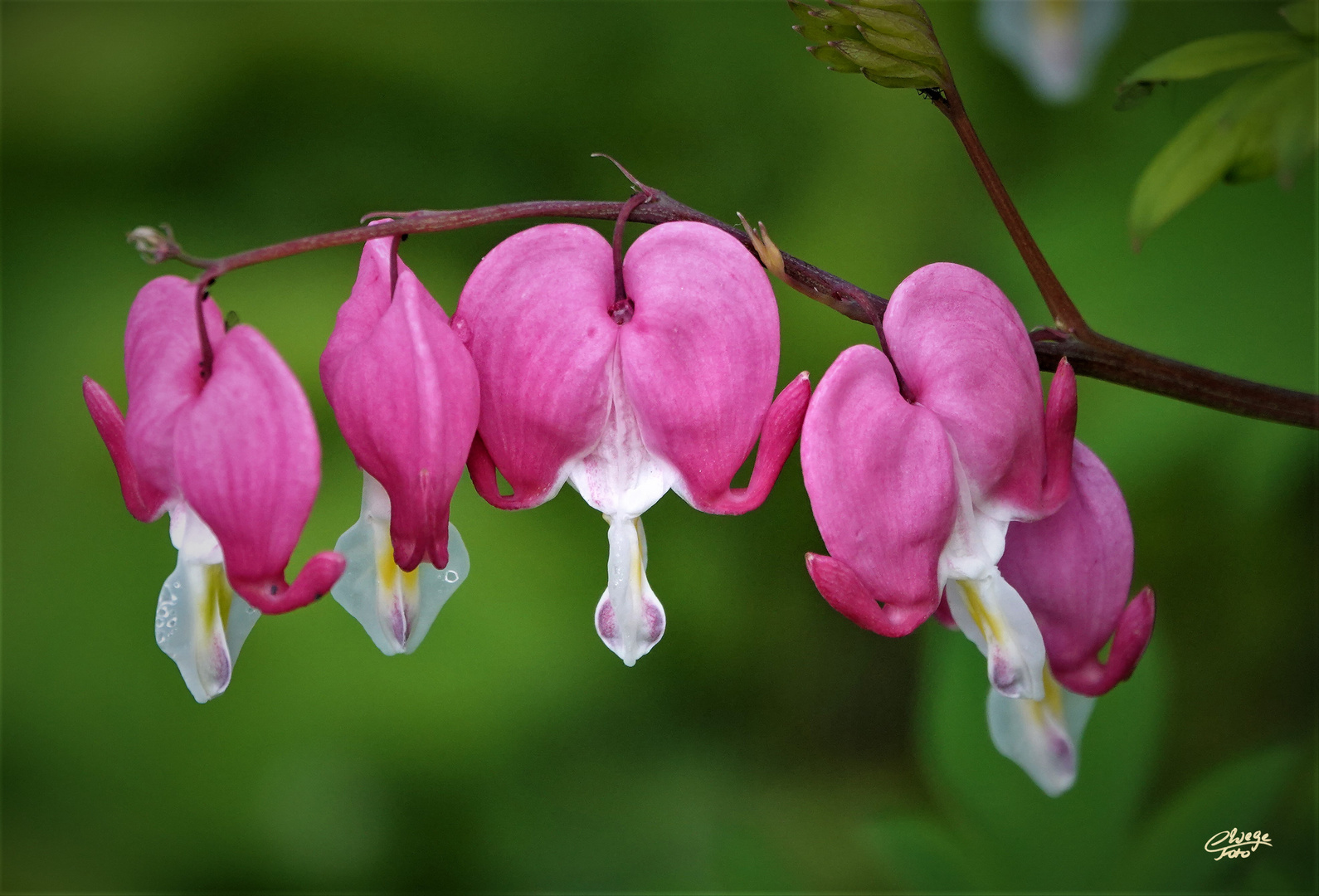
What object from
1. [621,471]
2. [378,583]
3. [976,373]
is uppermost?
[976,373]

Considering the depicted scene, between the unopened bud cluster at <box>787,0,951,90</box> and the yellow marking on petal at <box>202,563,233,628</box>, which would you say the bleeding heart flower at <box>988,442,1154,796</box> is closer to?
the unopened bud cluster at <box>787,0,951,90</box>

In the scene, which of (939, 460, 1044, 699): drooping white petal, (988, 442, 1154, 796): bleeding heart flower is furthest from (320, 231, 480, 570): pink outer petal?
(988, 442, 1154, 796): bleeding heart flower

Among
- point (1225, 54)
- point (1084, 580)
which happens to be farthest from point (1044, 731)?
point (1225, 54)

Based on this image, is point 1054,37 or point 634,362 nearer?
point 634,362

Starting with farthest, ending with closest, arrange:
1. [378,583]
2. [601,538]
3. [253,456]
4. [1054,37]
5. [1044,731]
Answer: [1054,37], [601,538], [1044,731], [378,583], [253,456]

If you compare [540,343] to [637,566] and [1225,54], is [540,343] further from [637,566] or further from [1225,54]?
[1225,54]

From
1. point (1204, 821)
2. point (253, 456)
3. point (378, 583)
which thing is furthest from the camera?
point (1204, 821)

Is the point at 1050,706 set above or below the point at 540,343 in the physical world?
below
